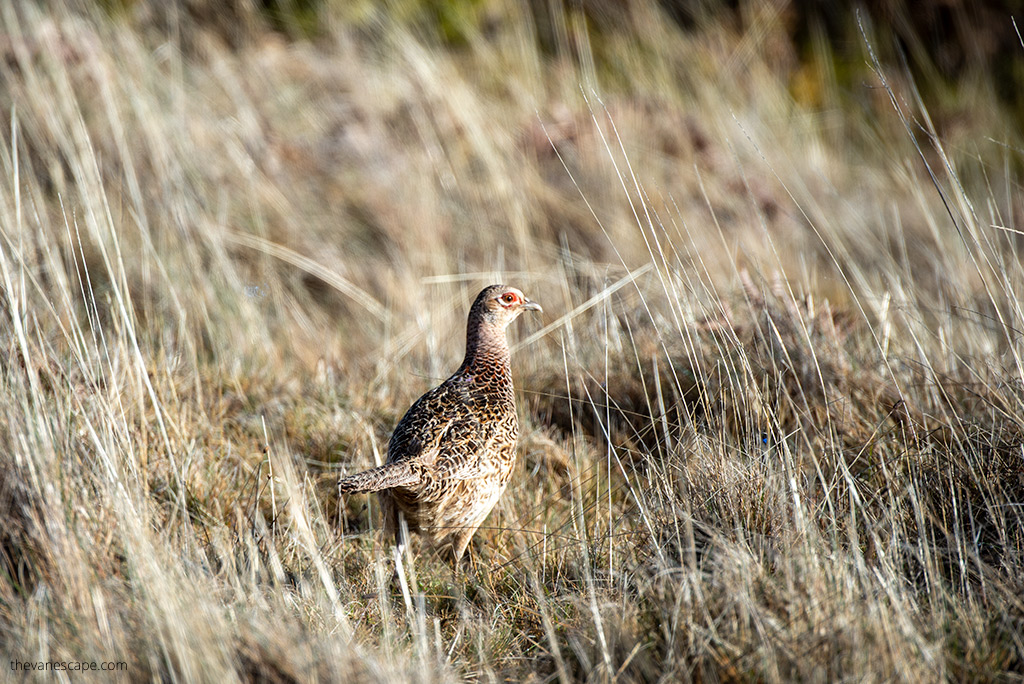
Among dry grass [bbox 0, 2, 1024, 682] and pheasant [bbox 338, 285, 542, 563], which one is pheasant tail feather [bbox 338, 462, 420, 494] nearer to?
pheasant [bbox 338, 285, 542, 563]

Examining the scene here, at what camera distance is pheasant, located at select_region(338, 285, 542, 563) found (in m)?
3.07

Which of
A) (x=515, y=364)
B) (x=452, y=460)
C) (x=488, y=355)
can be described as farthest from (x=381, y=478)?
(x=515, y=364)

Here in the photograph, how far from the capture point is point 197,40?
6539 mm

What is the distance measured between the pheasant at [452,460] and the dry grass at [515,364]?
187 mm

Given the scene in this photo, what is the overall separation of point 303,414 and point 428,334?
2.80ft

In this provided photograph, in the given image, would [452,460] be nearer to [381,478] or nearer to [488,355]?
[381,478]

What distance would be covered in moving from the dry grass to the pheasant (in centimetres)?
19

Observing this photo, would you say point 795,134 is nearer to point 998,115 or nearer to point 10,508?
point 998,115

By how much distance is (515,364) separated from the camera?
14.2 ft

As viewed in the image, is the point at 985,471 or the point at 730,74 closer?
the point at 985,471

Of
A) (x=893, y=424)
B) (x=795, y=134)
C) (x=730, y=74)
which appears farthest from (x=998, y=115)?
(x=893, y=424)

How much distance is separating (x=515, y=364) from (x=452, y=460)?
1.28 meters

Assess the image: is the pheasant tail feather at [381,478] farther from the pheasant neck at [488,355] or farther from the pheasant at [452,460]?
the pheasant neck at [488,355]

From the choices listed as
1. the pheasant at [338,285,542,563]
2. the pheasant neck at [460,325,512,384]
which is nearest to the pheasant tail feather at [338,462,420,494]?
the pheasant at [338,285,542,563]
